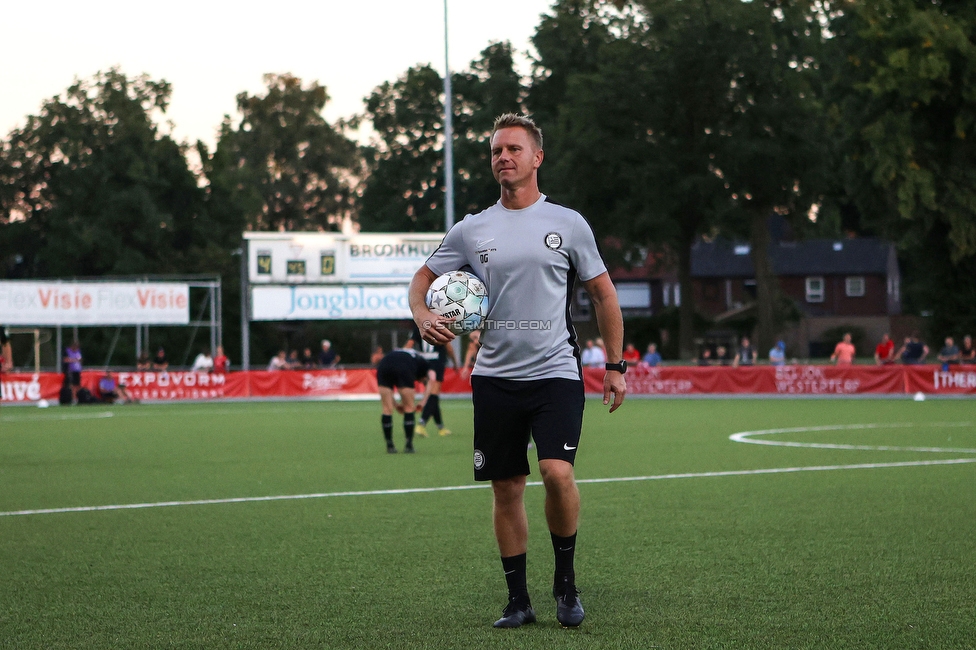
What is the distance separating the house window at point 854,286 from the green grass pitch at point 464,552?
78.4m

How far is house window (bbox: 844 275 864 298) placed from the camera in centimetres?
9150

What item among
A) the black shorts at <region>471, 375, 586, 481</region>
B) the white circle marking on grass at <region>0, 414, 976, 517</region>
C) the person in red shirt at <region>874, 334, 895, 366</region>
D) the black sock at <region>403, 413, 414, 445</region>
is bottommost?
the white circle marking on grass at <region>0, 414, 976, 517</region>

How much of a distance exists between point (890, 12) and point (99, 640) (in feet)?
132

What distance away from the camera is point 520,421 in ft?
18.7

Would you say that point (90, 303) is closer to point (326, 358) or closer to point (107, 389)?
point (107, 389)

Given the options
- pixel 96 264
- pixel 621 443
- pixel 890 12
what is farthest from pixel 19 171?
→ pixel 621 443

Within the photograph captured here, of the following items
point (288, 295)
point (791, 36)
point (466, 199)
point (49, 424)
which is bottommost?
point (49, 424)

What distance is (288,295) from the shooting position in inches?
1672

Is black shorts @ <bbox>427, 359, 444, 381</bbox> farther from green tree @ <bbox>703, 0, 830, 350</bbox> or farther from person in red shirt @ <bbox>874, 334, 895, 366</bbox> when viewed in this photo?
green tree @ <bbox>703, 0, 830, 350</bbox>

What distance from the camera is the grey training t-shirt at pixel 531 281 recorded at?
18.5 feet

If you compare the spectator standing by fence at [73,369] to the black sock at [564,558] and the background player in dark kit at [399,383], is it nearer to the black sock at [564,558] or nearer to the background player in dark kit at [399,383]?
the background player in dark kit at [399,383]

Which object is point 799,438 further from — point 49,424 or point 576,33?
point 576,33

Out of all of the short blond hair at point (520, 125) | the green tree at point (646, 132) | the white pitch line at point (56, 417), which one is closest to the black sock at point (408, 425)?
the short blond hair at point (520, 125)

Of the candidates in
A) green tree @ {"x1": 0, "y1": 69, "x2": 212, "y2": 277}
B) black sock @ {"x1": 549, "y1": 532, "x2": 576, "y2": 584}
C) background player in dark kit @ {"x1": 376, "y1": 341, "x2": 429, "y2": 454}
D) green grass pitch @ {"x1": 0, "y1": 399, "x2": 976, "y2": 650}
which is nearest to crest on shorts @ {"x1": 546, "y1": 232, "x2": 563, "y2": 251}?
black sock @ {"x1": 549, "y1": 532, "x2": 576, "y2": 584}
